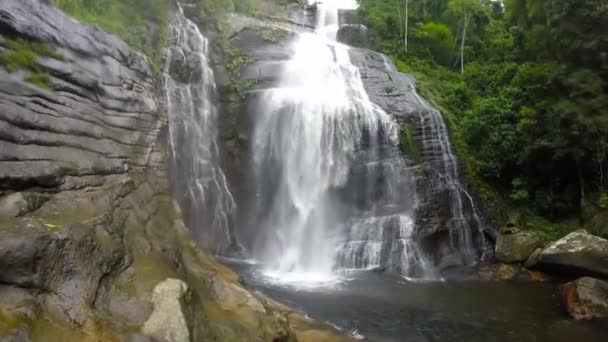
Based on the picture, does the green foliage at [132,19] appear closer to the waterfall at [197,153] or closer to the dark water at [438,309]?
the waterfall at [197,153]

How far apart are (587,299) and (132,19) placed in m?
14.8

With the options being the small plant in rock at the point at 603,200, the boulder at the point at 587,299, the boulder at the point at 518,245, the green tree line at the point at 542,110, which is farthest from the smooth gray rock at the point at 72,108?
the small plant in rock at the point at 603,200

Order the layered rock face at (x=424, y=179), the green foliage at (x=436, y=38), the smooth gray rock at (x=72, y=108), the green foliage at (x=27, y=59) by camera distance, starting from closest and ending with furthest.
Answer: the smooth gray rock at (x=72, y=108) < the green foliage at (x=27, y=59) < the layered rock face at (x=424, y=179) < the green foliage at (x=436, y=38)

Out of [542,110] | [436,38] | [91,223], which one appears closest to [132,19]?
[91,223]

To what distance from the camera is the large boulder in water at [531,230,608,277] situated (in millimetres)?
11195

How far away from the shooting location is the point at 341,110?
1587cm

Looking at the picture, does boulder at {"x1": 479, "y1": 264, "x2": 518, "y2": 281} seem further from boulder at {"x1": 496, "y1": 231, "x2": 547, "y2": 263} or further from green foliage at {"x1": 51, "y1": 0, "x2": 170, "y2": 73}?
green foliage at {"x1": 51, "y1": 0, "x2": 170, "y2": 73}

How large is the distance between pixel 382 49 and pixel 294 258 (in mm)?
15058

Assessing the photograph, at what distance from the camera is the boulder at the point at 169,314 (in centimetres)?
505

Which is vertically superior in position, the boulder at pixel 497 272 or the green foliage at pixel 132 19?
the green foliage at pixel 132 19

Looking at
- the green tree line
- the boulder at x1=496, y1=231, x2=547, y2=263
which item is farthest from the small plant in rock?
the boulder at x1=496, y1=231, x2=547, y2=263

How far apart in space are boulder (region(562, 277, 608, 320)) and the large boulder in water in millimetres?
1348

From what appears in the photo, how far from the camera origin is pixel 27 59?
25.9 ft

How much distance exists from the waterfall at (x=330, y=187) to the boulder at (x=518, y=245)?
2.51 meters
